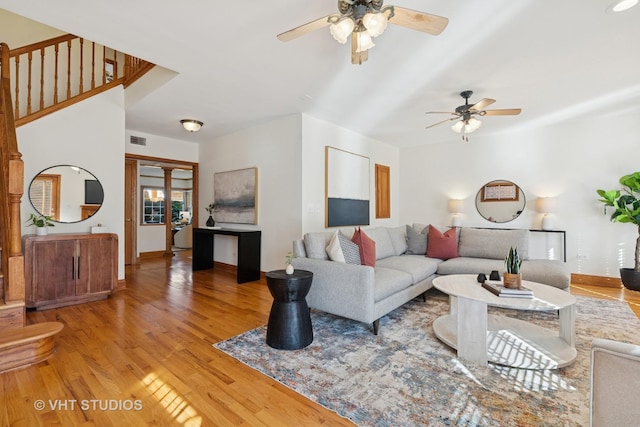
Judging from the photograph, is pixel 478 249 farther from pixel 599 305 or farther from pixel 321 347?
pixel 321 347

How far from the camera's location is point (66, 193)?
3.72 meters

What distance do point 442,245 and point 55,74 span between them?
5.69 meters

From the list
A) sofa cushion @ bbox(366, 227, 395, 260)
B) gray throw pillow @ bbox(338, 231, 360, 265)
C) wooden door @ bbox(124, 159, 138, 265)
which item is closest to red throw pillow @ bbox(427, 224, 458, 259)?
sofa cushion @ bbox(366, 227, 395, 260)

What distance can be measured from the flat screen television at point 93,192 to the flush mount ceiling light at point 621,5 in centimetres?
552

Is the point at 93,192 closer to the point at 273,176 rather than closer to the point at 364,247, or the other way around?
the point at 273,176


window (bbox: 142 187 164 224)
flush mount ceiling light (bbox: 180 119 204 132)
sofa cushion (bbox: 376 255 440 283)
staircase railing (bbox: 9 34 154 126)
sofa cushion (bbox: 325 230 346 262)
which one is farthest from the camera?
window (bbox: 142 187 164 224)

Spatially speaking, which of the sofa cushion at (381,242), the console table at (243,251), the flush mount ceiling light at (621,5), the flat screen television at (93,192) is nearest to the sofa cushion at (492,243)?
the sofa cushion at (381,242)

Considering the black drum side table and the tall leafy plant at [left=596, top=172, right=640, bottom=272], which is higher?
the tall leafy plant at [left=596, top=172, right=640, bottom=272]

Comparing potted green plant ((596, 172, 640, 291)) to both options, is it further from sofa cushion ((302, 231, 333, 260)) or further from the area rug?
sofa cushion ((302, 231, 333, 260))

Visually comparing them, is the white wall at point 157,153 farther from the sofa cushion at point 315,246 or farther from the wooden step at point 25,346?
the wooden step at point 25,346

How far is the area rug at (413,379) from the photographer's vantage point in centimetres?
161

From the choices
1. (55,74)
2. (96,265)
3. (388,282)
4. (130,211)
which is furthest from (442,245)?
(130,211)

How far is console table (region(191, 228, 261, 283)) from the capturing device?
→ 179 inches

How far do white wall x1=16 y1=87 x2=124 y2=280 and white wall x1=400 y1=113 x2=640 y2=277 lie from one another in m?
5.82
